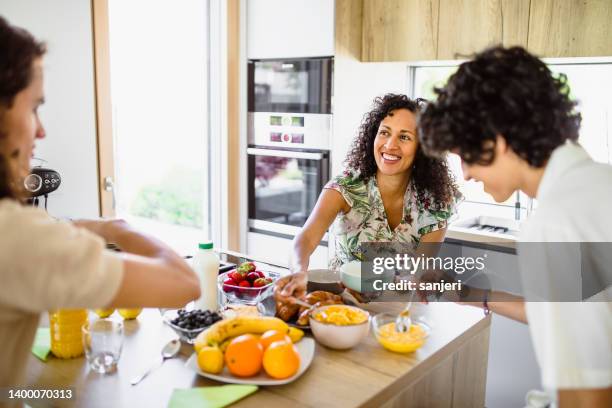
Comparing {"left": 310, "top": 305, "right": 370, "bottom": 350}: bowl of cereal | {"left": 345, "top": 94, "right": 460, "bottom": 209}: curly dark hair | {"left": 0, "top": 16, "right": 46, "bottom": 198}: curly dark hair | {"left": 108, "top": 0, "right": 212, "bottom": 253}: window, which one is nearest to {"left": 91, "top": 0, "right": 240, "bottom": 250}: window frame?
{"left": 108, "top": 0, "right": 212, "bottom": 253}: window

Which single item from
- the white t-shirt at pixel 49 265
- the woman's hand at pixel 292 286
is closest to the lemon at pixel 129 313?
the woman's hand at pixel 292 286

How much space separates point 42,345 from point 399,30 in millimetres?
2406

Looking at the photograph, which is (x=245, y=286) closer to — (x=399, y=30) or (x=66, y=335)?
(x=66, y=335)

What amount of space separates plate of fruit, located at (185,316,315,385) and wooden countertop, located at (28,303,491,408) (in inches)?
0.8

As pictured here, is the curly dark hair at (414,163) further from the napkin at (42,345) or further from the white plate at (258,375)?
the napkin at (42,345)

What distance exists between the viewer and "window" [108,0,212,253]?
11.4 ft

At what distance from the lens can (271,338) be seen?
1.32 meters

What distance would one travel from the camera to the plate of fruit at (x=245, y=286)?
5.47 feet

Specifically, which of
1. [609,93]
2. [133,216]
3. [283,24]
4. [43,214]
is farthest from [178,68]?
[43,214]

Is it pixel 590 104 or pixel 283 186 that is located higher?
pixel 590 104

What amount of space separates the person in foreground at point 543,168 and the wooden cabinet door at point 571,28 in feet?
4.78

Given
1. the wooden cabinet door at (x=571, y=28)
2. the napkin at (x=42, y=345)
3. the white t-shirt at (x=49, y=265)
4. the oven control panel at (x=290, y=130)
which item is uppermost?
the wooden cabinet door at (x=571, y=28)

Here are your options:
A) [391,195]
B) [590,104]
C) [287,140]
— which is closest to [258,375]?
[391,195]

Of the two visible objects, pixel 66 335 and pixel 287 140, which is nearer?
pixel 66 335
